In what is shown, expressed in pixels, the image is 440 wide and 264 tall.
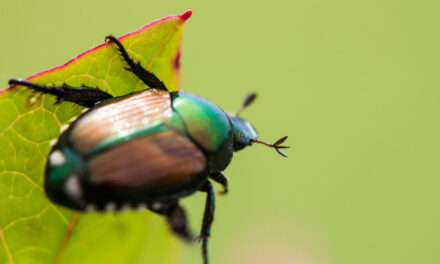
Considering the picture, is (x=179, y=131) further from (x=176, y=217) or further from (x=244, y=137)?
(x=244, y=137)

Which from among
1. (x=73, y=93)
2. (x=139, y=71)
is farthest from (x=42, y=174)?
(x=139, y=71)

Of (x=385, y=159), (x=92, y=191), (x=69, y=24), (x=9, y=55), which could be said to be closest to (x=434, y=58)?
(x=385, y=159)

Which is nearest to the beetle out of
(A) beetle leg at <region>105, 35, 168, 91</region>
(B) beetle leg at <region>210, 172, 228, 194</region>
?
(A) beetle leg at <region>105, 35, 168, 91</region>

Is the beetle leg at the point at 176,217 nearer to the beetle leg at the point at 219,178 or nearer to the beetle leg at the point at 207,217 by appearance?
the beetle leg at the point at 207,217

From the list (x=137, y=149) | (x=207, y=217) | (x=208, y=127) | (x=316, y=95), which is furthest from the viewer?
(x=316, y=95)

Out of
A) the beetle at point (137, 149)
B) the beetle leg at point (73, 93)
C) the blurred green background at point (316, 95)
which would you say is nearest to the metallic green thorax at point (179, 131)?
the beetle at point (137, 149)

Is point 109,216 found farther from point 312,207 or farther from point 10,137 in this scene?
point 312,207
